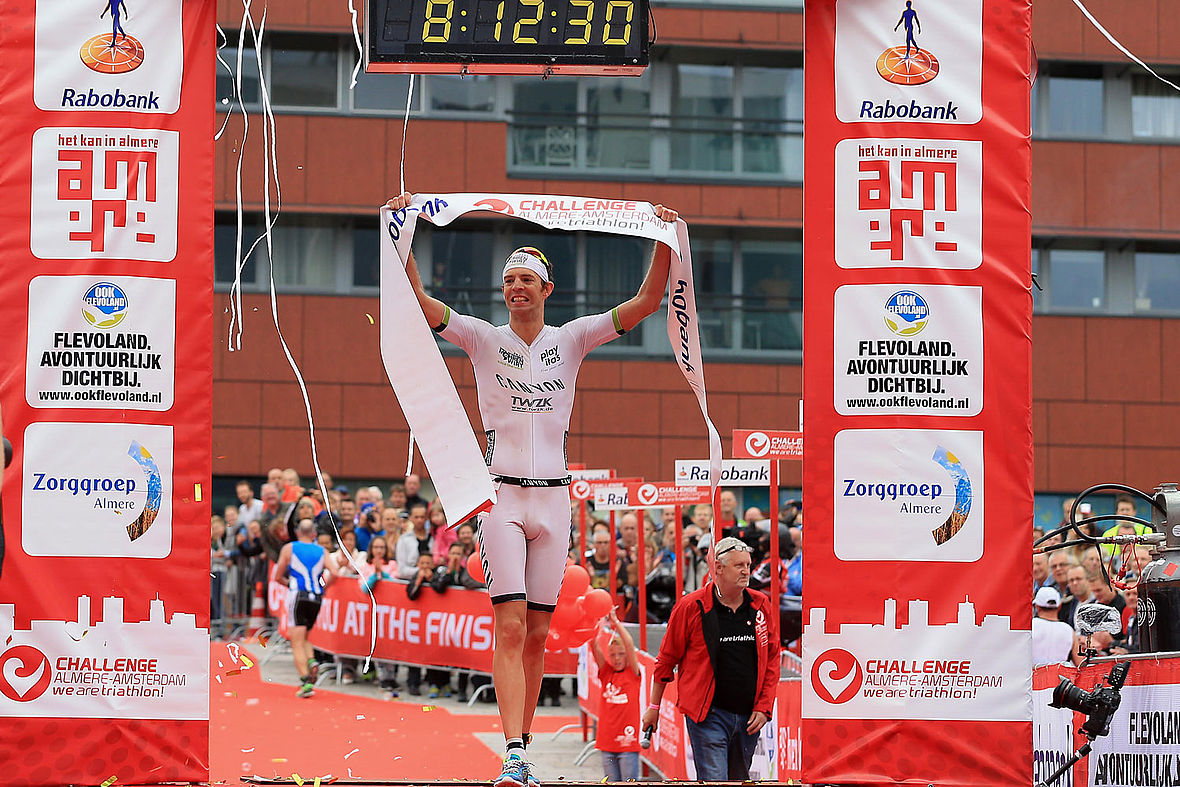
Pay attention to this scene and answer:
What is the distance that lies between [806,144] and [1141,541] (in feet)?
8.54

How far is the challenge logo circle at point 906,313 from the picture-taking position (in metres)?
7.17

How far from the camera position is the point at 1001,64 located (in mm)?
7277

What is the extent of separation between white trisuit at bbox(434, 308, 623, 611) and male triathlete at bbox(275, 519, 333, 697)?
8.96 meters

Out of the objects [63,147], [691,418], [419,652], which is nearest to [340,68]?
[691,418]

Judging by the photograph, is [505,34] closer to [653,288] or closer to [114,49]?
[653,288]

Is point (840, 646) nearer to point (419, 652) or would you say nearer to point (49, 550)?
point (49, 550)

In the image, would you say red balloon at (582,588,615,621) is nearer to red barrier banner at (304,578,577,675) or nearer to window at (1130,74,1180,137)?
red barrier banner at (304,578,577,675)

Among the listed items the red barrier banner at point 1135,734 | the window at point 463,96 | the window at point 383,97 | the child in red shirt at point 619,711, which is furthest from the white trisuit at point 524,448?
the window at point 463,96

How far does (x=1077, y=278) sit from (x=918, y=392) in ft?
74.6

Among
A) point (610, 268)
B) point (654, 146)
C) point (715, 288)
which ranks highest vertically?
point (654, 146)

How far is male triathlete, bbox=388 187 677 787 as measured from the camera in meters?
6.99

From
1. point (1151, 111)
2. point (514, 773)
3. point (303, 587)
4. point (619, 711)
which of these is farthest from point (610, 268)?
point (514, 773)

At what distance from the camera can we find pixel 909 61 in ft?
23.9

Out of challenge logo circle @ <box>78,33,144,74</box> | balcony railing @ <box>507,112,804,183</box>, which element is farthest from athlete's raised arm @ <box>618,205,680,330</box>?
balcony railing @ <box>507,112,804,183</box>
